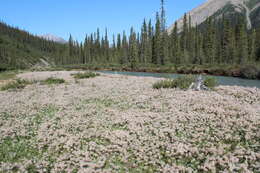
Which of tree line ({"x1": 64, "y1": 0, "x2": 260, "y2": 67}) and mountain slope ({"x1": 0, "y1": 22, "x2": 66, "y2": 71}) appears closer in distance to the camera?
tree line ({"x1": 64, "y1": 0, "x2": 260, "y2": 67})

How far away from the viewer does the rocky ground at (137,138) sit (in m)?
5.67

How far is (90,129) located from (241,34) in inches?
3130

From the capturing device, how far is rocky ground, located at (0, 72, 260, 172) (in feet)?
18.6

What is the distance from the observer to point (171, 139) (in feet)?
22.9

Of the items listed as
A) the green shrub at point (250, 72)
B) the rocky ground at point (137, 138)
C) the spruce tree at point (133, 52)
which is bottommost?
the rocky ground at point (137, 138)

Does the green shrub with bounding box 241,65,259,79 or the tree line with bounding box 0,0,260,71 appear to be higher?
the tree line with bounding box 0,0,260,71

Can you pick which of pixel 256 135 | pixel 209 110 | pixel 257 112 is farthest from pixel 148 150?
pixel 257 112

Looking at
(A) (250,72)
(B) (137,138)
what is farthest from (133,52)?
(B) (137,138)

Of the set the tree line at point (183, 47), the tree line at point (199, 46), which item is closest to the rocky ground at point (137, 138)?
the tree line at point (183, 47)

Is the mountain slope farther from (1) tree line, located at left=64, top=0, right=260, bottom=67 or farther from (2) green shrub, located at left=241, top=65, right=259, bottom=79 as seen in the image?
(2) green shrub, located at left=241, top=65, right=259, bottom=79

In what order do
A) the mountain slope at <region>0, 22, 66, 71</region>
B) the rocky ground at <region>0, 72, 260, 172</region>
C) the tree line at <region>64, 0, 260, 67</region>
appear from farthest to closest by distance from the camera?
the mountain slope at <region>0, 22, 66, 71</region> → the tree line at <region>64, 0, 260, 67</region> → the rocky ground at <region>0, 72, 260, 172</region>

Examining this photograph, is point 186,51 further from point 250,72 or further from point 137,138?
point 137,138

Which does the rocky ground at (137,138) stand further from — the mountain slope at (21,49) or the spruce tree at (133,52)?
the mountain slope at (21,49)

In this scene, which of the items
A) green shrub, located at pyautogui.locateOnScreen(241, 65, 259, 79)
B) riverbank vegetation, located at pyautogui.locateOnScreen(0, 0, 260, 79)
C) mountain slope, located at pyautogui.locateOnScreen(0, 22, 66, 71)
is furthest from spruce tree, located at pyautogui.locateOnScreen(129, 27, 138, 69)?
mountain slope, located at pyautogui.locateOnScreen(0, 22, 66, 71)
